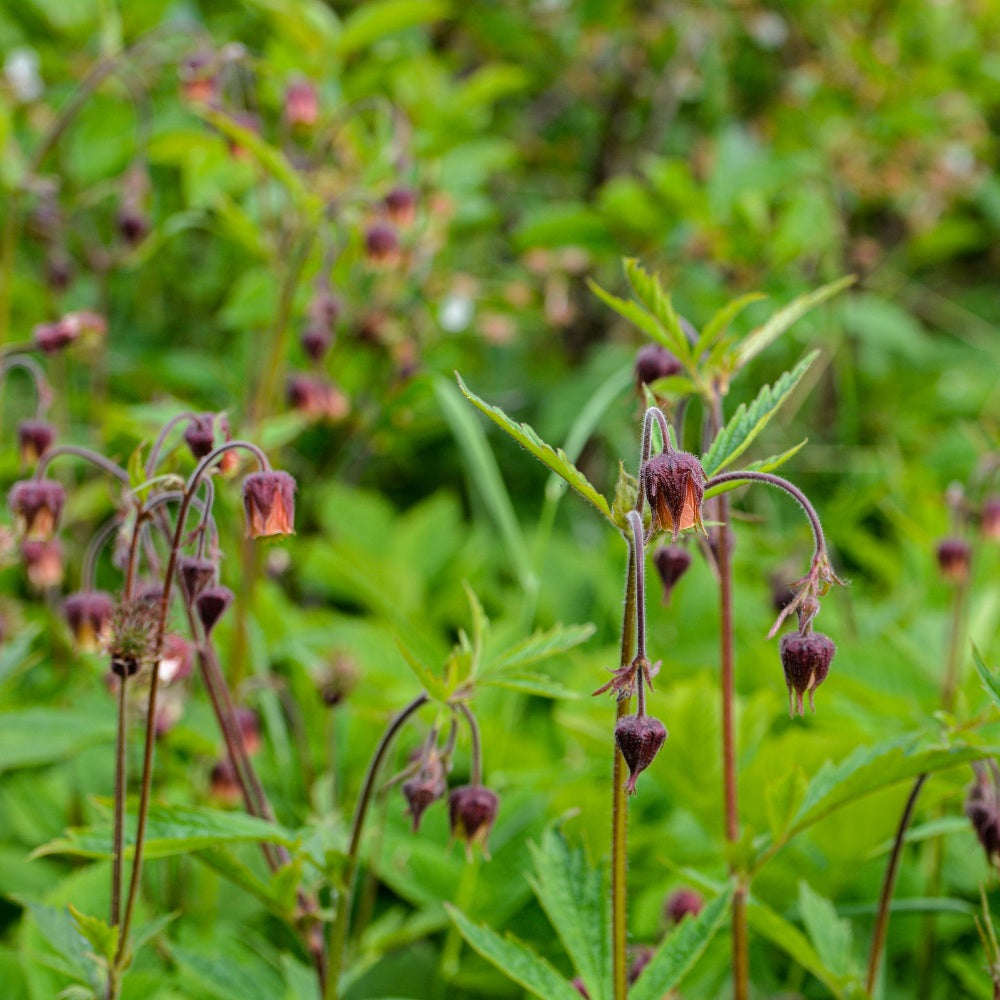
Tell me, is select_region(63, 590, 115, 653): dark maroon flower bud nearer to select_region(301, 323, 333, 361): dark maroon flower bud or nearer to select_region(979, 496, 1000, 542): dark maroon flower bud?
select_region(301, 323, 333, 361): dark maroon flower bud

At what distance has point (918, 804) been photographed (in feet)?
5.37

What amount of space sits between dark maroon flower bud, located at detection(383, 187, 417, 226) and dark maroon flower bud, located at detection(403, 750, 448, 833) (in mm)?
1519

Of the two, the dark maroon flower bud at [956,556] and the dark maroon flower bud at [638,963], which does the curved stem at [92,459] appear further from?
the dark maroon flower bud at [956,556]

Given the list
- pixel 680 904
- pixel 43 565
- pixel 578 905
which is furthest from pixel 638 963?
pixel 43 565

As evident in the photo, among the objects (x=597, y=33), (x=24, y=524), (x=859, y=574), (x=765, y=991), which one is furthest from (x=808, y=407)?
(x=24, y=524)

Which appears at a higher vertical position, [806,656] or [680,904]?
[806,656]

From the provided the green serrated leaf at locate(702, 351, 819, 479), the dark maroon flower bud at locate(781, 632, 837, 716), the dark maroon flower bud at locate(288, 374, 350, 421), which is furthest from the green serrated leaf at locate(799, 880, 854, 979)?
the dark maroon flower bud at locate(288, 374, 350, 421)

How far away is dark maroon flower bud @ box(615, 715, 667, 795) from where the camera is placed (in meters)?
1.08

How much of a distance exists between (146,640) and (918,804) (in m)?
1.09

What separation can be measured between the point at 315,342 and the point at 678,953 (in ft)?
5.03

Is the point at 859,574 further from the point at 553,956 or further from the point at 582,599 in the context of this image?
the point at 553,956

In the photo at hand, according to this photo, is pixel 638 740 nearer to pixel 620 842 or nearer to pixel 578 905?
pixel 620 842

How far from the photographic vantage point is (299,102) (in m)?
2.59

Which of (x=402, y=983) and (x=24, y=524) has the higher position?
(x=24, y=524)
